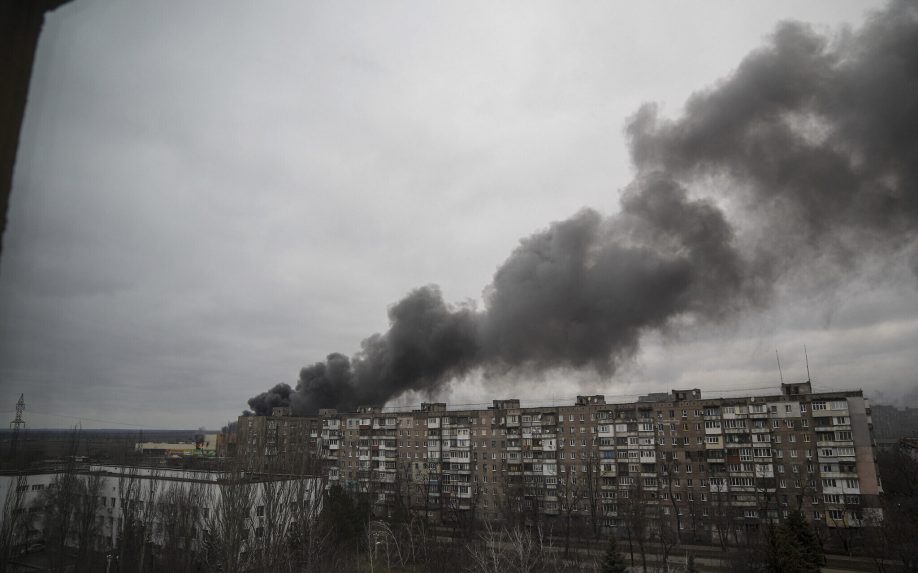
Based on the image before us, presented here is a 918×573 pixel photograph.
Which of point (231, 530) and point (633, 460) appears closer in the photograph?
point (231, 530)

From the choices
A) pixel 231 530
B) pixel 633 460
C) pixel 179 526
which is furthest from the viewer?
pixel 633 460

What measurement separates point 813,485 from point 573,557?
16506 millimetres

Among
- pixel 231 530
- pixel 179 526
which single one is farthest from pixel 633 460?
pixel 179 526

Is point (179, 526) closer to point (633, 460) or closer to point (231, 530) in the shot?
point (231, 530)

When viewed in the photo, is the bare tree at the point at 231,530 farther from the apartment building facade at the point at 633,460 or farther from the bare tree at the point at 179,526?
the apartment building facade at the point at 633,460

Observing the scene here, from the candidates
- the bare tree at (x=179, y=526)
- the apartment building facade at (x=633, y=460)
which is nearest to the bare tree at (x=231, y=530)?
the bare tree at (x=179, y=526)

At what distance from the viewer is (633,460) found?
36.4 meters

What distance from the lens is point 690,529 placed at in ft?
111

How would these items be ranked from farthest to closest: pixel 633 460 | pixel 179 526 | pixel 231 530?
pixel 633 460 → pixel 179 526 → pixel 231 530

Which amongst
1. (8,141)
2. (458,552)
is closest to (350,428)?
(458,552)

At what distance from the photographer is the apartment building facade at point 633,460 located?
31.8m

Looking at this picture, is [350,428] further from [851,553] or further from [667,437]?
[851,553]

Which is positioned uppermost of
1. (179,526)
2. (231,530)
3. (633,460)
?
(633,460)

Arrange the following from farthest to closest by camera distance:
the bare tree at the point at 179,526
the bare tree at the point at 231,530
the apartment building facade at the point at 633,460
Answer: the apartment building facade at the point at 633,460, the bare tree at the point at 179,526, the bare tree at the point at 231,530
